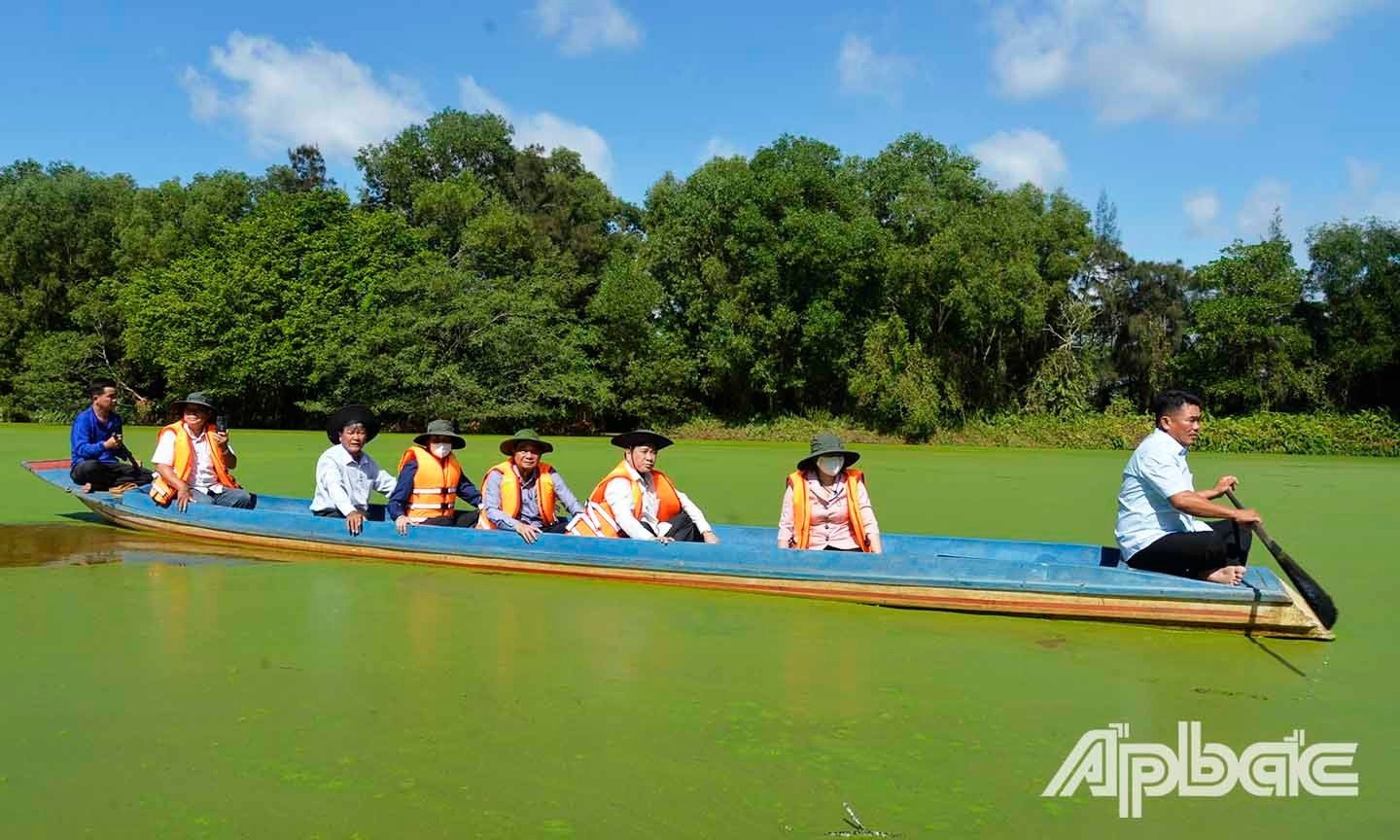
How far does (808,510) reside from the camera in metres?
5.24

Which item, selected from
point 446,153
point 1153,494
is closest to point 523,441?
point 1153,494

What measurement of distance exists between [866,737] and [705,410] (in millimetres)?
22729

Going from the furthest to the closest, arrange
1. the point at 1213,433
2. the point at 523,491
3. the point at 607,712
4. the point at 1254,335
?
the point at 1254,335, the point at 1213,433, the point at 523,491, the point at 607,712

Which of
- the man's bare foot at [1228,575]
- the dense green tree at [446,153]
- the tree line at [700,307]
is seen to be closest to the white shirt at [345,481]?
the man's bare foot at [1228,575]

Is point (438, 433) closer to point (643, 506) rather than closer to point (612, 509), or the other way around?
point (612, 509)

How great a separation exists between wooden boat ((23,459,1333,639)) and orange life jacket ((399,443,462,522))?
27 centimetres

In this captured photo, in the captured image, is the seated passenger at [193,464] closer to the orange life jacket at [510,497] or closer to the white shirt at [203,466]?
the white shirt at [203,466]

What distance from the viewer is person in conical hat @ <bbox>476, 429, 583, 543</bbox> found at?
5.98m

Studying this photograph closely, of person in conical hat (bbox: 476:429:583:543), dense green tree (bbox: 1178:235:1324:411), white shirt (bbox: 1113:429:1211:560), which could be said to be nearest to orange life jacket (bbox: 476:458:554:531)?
person in conical hat (bbox: 476:429:583:543)

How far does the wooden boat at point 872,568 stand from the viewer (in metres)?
4.38

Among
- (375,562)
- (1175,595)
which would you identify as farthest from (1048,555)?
(375,562)

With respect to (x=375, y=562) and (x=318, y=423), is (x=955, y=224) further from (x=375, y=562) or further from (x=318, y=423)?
(x=375, y=562)

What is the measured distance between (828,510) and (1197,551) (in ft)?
5.49

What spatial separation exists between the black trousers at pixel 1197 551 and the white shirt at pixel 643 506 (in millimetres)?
2323
